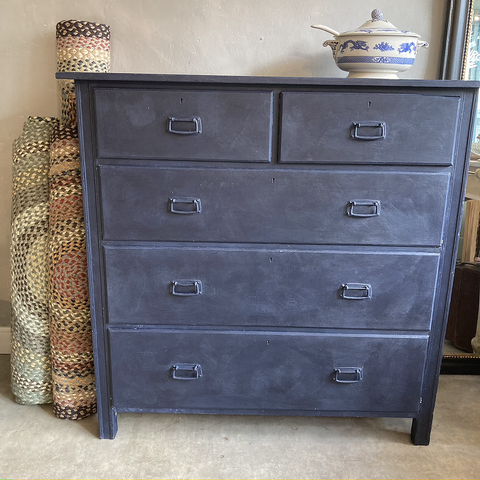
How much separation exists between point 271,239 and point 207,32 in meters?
0.98

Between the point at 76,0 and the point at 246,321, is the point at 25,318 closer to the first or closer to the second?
the point at 246,321

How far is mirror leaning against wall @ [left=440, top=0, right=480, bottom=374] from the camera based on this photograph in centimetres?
188

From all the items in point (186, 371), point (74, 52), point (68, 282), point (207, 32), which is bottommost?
point (186, 371)

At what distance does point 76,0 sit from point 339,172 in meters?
1.32

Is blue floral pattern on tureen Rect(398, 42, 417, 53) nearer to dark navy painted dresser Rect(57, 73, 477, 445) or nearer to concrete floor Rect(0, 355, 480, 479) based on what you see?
dark navy painted dresser Rect(57, 73, 477, 445)

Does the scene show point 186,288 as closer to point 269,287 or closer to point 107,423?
point 269,287

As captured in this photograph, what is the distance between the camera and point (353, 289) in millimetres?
1521

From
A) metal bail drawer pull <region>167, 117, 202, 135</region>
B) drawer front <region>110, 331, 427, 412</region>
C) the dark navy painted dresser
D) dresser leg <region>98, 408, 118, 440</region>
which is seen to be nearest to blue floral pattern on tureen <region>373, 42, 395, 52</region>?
the dark navy painted dresser

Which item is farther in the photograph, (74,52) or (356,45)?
(74,52)

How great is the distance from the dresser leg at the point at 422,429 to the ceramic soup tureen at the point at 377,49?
120cm

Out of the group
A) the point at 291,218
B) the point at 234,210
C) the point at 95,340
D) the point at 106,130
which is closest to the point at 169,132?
the point at 106,130

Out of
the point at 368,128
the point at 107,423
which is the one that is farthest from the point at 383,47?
the point at 107,423

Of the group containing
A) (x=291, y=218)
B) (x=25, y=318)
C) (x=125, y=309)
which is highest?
(x=291, y=218)

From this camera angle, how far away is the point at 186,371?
5.28ft
